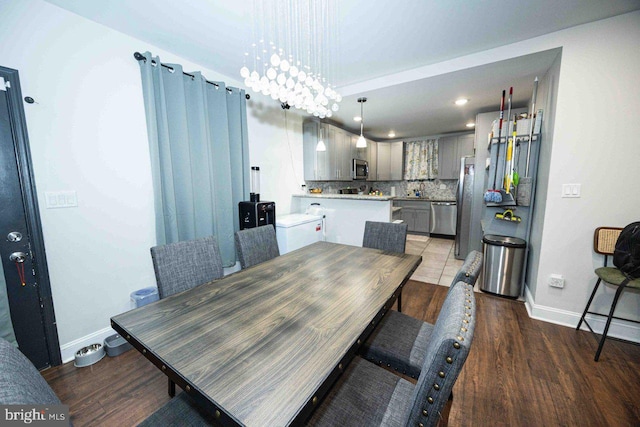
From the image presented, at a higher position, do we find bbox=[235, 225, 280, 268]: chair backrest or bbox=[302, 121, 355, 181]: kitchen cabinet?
bbox=[302, 121, 355, 181]: kitchen cabinet

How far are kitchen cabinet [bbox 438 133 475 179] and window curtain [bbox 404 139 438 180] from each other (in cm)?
20

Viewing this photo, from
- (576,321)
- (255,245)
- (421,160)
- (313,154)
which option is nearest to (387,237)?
(255,245)

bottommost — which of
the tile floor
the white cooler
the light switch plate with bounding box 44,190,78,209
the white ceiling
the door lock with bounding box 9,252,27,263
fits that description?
the tile floor

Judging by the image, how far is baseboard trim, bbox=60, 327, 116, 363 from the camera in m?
1.81

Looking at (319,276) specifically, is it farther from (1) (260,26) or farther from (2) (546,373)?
(1) (260,26)

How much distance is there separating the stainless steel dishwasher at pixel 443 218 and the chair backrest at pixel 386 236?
369cm

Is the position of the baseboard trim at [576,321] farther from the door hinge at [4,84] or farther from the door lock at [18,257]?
the door hinge at [4,84]

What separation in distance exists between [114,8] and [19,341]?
7.77ft

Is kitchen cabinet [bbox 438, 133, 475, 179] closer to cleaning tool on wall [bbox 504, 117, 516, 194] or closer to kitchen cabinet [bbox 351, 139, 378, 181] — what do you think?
kitchen cabinet [bbox 351, 139, 378, 181]

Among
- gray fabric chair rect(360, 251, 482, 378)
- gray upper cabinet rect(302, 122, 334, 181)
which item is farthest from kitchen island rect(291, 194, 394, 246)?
gray fabric chair rect(360, 251, 482, 378)

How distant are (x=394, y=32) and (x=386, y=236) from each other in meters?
1.73

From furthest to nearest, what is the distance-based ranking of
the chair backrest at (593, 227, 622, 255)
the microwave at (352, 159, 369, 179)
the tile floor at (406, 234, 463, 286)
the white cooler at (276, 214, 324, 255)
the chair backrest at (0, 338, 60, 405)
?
the microwave at (352, 159, 369, 179) < the tile floor at (406, 234, 463, 286) < the white cooler at (276, 214, 324, 255) < the chair backrest at (593, 227, 622, 255) < the chair backrest at (0, 338, 60, 405)

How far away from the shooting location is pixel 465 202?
3969 mm

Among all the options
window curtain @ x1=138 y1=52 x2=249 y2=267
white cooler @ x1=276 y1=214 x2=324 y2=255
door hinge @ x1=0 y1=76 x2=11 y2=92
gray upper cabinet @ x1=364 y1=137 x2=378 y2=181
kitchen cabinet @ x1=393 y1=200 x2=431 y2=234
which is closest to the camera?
door hinge @ x1=0 y1=76 x2=11 y2=92
